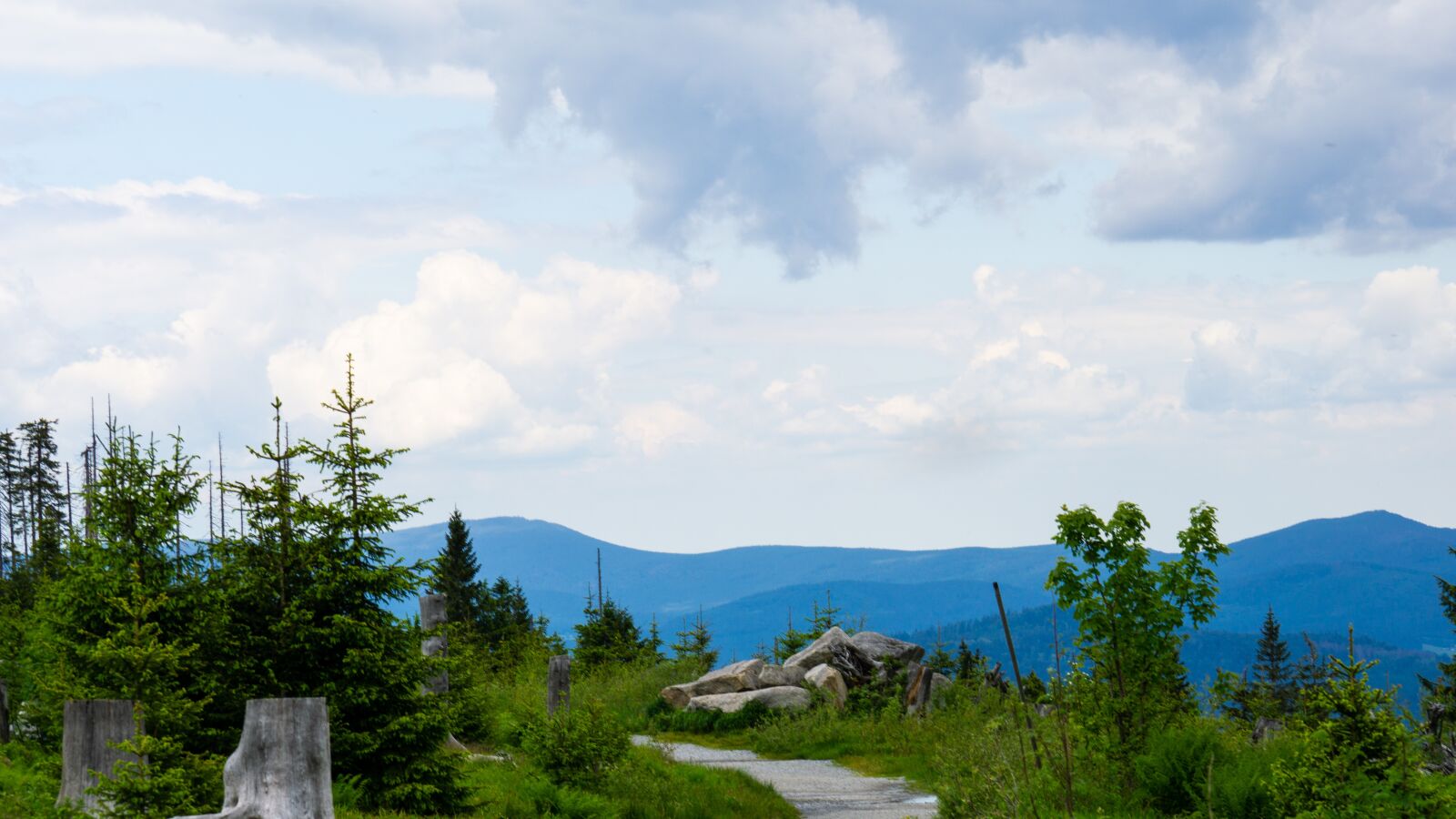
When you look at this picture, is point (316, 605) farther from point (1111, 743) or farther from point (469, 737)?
point (469, 737)

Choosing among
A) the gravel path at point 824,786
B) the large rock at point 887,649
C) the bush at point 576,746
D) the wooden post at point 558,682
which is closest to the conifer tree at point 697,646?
the large rock at point 887,649

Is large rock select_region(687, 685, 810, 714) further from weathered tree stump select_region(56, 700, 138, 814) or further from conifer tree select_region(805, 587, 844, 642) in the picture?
weathered tree stump select_region(56, 700, 138, 814)

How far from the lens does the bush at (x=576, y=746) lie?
15.6m

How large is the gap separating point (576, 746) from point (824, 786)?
19.4ft

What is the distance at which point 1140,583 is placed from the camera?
504 inches

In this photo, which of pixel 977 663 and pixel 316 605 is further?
pixel 977 663

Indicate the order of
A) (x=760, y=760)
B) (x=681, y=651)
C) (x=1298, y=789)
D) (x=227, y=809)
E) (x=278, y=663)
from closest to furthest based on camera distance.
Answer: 1. (x=227, y=809)
2. (x=1298, y=789)
3. (x=278, y=663)
4. (x=760, y=760)
5. (x=681, y=651)

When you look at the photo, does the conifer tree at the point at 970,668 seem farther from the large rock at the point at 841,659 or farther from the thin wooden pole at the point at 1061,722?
the thin wooden pole at the point at 1061,722

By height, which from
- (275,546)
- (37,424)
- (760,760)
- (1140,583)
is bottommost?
(760,760)

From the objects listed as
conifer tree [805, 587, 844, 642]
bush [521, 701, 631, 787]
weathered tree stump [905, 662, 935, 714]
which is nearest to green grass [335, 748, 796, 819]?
bush [521, 701, 631, 787]

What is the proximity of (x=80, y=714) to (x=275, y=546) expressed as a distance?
4531 mm

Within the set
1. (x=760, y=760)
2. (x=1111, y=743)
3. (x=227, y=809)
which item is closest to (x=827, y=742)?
(x=760, y=760)

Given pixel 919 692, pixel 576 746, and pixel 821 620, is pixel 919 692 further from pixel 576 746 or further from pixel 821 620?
pixel 821 620

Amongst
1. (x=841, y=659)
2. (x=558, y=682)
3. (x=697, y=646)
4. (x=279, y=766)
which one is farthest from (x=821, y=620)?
(x=279, y=766)
